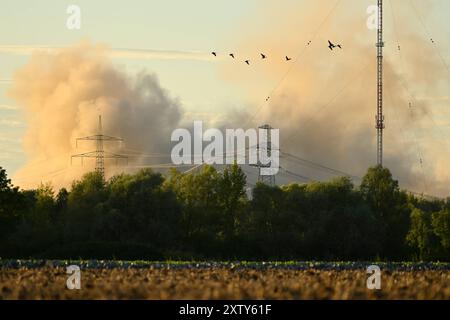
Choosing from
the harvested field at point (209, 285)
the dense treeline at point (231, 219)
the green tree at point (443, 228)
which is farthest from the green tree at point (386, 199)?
the harvested field at point (209, 285)

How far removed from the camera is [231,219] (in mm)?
140625

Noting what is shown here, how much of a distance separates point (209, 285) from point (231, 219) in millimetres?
97084

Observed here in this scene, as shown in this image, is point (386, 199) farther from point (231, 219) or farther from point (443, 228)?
point (231, 219)

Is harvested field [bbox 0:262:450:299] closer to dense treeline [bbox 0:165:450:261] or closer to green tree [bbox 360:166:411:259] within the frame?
dense treeline [bbox 0:165:450:261]

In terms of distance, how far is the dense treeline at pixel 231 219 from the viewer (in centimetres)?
12262

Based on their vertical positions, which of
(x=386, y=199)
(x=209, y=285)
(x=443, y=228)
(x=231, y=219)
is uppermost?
(x=386, y=199)

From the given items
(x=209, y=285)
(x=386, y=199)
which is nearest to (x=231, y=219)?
(x=386, y=199)

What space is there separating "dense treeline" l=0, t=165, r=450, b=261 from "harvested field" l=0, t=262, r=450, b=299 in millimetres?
59310

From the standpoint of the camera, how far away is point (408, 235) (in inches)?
5207

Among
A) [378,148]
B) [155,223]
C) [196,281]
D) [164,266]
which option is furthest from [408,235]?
[196,281]

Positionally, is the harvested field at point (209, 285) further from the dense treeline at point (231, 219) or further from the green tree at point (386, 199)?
the green tree at point (386, 199)

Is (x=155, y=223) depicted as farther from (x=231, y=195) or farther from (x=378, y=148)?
(x=378, y=148)

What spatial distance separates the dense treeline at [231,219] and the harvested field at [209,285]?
195 feet
